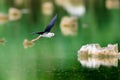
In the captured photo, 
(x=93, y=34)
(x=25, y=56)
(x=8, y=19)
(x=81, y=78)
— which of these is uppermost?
(x=8, y=19)

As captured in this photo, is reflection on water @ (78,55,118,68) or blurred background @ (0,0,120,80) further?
reflection on water @ (78,55,118,68)

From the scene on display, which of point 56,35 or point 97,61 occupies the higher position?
point 56,35

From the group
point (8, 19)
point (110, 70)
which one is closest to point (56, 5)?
point (8, 19)

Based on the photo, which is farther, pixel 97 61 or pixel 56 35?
pixel 56 35

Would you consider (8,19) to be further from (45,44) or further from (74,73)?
(74,73)

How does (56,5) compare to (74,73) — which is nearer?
(74,73)
